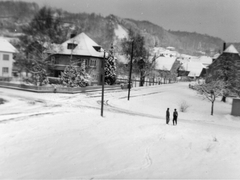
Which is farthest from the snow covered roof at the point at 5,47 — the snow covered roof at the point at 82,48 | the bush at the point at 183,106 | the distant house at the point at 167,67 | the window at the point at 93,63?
the bush at the point at 183,106

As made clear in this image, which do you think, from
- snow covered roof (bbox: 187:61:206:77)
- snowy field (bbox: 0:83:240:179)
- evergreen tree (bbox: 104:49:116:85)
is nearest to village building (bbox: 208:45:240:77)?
snow covered roof (bbox: 187:61:206:77)

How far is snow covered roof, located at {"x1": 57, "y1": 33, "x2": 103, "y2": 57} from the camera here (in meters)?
44.9

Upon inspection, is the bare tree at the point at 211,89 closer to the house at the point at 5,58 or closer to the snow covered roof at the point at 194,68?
the snow covered roof at the point at 194,68

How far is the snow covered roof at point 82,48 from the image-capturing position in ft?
147

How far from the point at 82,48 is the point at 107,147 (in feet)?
112

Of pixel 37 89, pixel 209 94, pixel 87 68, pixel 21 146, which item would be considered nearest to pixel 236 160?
pixel 21 146

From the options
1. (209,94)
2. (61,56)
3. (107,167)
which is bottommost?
(107,167)

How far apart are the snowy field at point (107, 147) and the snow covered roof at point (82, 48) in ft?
73.3

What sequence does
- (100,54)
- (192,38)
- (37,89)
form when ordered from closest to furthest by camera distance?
(192,38)
(37,89)
(100,54)

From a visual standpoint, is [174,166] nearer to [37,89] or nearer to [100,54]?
[37,89]

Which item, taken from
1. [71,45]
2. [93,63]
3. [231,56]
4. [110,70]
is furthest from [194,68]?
[71,45]

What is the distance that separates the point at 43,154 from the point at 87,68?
31.7 m

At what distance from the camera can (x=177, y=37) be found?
63.9ft

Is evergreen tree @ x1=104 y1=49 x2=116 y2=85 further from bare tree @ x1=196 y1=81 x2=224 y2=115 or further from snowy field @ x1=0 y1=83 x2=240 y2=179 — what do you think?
snowy field @ x1=0 y1=83 x2=240 y2=179
